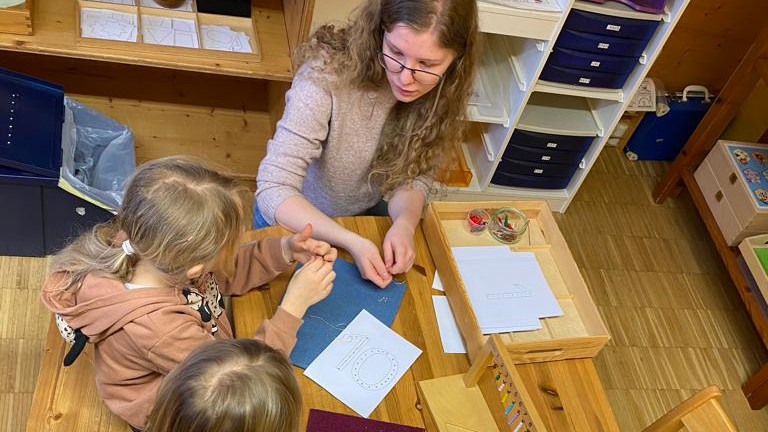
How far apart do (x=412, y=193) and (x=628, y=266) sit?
1489 millimetres

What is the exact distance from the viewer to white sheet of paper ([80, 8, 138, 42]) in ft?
6.46

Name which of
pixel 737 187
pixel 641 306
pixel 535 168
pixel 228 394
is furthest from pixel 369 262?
pixel 737 187

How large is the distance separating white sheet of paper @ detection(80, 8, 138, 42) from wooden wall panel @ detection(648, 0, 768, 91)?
83.7 inches

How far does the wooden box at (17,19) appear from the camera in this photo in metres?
1.82

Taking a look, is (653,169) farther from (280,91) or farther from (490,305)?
(490,305)

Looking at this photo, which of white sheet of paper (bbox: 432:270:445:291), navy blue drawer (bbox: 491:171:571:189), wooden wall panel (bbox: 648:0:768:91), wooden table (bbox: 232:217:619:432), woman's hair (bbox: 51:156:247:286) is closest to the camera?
woman's hair (bbox: 51:156:247:286)

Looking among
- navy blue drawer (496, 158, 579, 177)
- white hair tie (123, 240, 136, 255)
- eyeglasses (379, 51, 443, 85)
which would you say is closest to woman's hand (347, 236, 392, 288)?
eyeglasses (379, 51, 443, 85)

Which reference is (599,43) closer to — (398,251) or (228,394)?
(398,251)

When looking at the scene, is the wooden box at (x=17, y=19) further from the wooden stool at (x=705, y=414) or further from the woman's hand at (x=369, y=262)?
the wooden stool at (x=705, y=414)

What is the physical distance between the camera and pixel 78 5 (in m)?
2.03

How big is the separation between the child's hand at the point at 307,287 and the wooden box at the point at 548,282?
10.7 inches

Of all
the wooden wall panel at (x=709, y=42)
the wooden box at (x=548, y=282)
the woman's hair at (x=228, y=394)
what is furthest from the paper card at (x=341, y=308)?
the wooden wall panel at (x=709, y=42)

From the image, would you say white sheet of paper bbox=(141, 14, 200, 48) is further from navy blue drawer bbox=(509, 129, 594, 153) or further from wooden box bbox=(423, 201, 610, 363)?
navy blue drawer bbox=(509, 129, 594, 153)

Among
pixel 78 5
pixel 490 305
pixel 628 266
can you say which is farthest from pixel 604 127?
pixel 78 5
